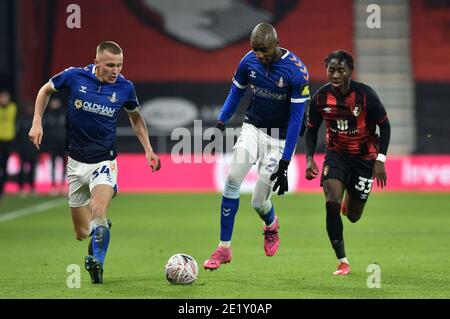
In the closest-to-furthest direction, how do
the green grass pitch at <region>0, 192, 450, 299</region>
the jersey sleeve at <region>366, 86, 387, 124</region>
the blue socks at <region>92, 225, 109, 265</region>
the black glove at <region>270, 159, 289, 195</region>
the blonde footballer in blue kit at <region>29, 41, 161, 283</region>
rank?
the green grass pitch at <region>0, 192, 450, 299</region> → the blue socks at <region>92, 225, 109, 265</region> → the blonde footballer in blue kit at <region>29, 41, 161, 283</region> → the jersey sleeve at <region>366, 86, 387, 124</region> → the black glove at <region>270, 159, 289, 195</region>

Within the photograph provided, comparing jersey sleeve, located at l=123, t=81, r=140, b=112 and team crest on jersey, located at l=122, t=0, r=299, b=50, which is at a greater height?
team crest on jersey, located at l=122, t=0, r=299, b=50

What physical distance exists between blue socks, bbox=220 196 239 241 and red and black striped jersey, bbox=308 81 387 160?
3.49 ft

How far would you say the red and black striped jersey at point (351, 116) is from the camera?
9477mm

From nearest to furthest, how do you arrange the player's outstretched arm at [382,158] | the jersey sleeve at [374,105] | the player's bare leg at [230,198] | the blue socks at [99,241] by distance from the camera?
the blue socks at [99,241]
the player's outstretched arm at [382,158]
the jersey sleeve at [374,105]
the player's bare leg at [230,198]

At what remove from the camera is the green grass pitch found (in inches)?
328

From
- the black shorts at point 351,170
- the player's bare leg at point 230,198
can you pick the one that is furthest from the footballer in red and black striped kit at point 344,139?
the player's bare leg at point 230,198

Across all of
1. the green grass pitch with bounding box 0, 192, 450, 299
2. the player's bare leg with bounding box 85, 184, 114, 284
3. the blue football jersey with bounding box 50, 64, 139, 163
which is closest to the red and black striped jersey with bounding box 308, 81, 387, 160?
the green grass pitch with bounding box 0, 192, 450, 299

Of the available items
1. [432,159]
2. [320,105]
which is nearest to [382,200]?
[432,159]

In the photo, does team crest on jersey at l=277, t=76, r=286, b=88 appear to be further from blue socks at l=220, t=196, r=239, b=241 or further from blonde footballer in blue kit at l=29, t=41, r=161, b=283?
blonde footballer in blue kit at l=29, t=41, r=161, b=283

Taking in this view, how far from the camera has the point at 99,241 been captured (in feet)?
28.7

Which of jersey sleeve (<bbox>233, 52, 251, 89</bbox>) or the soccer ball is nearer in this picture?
the soccer ball

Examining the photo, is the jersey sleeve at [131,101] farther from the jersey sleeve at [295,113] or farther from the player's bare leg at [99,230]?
the jersey sleeve at [295,113]

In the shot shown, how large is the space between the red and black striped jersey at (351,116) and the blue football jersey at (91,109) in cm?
178

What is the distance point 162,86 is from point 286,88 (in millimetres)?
17737
